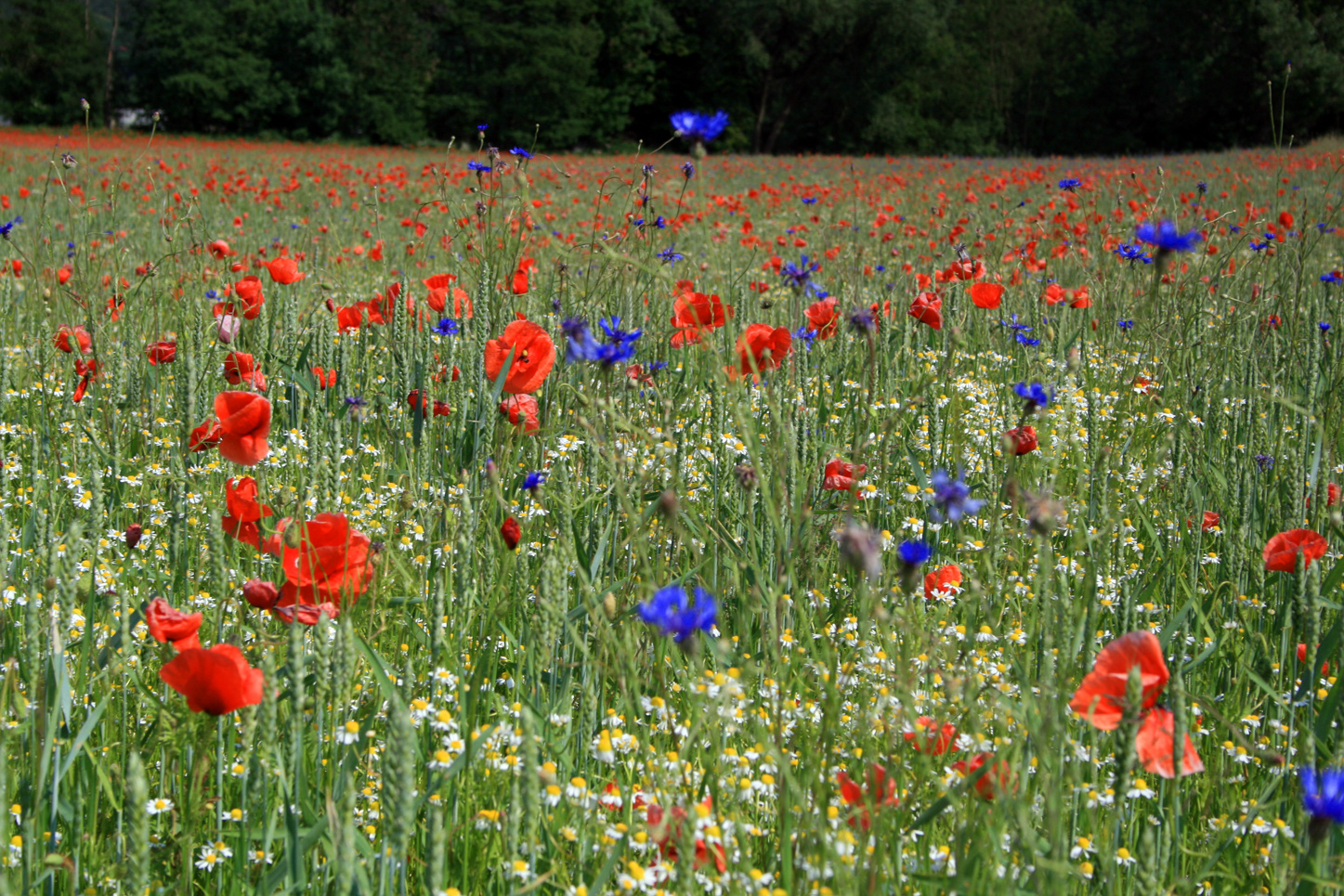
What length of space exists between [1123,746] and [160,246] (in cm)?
588

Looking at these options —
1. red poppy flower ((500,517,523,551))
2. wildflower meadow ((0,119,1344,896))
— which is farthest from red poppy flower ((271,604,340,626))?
red poppy flower ((500,517,523,551))

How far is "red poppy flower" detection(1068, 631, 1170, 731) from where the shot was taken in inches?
42.1

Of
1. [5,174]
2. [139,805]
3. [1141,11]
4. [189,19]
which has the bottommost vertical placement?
[139,805]

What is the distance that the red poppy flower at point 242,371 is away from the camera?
2250mm

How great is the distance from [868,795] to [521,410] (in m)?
1.21

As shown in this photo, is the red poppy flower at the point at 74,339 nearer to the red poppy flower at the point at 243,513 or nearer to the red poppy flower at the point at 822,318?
the red poppy flower at the point at 243,513

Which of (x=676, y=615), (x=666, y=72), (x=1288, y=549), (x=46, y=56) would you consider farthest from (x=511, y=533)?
(x=46, y=56)

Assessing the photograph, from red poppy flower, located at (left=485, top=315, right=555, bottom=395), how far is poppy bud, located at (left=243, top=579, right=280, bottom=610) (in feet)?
2.63

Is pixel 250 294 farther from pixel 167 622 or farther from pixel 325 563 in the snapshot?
pixel 167 622

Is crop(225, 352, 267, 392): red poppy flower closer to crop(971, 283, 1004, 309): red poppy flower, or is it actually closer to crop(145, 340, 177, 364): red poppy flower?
crop(145, 340, 177, 364): red poppy flower

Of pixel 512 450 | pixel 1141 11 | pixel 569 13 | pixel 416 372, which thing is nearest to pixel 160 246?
pixel 416 372

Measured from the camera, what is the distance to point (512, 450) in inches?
93.4

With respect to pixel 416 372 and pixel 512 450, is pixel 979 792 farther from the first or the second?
pixel 416 372

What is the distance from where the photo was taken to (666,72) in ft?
138
